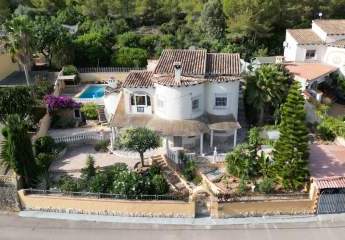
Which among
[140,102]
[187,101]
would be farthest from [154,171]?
[140,102]

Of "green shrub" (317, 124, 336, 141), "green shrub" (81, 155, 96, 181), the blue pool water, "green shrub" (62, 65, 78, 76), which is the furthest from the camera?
"green shrub" (62, 65, 78, 76)

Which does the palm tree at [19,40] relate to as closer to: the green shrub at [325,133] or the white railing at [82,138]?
the white railing at [82,138]

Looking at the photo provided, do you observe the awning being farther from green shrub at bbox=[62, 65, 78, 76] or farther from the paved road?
green shrub at bbox=[62, 65, 78, 76]

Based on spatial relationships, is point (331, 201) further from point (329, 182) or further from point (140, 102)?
point (140, 102)

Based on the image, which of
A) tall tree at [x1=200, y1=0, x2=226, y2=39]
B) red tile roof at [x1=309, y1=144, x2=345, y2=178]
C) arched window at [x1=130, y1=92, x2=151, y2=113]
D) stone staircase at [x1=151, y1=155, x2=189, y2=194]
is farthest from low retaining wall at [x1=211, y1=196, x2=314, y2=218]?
tall tree at [x1=200, y1=0, x2=226, y2=39]

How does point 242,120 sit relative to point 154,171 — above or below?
above
